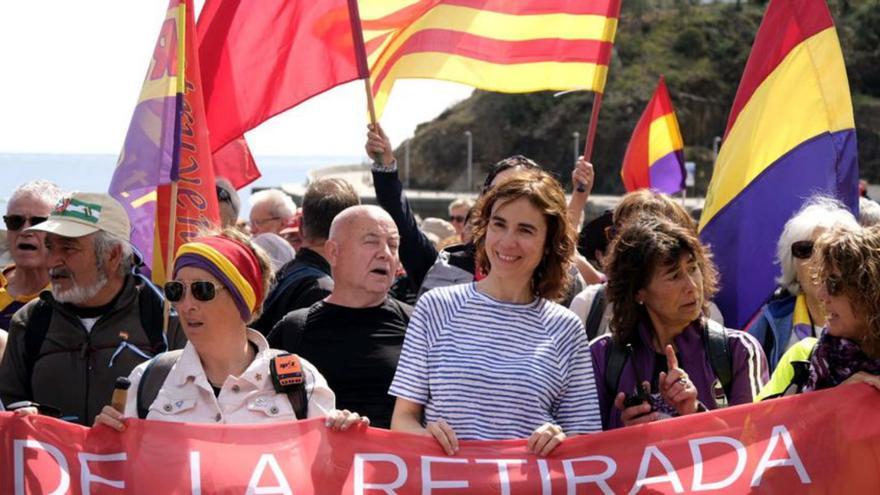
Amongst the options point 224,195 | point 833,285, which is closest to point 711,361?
point 833,285

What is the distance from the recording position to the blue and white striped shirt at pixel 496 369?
4.22m

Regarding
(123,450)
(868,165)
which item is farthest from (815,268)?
(868,165)

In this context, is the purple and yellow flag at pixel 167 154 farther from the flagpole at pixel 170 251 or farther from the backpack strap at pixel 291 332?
the backpack strap at pixel 291 332

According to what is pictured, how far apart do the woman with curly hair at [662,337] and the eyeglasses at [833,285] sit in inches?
16.5

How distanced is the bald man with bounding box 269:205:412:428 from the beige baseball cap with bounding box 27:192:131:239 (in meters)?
0.74

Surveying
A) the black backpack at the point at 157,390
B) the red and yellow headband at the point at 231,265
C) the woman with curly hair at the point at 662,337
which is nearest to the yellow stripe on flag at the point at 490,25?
the woman with curly hair at the point at 662,337

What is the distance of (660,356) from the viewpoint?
462 cm

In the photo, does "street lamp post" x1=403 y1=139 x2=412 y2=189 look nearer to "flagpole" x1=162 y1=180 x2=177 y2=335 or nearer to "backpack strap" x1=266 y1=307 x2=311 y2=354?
"flagpole" x1=162 y1=180 x2=177 y2=335

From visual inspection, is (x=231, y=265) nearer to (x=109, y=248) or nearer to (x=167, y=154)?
(x=109, y=248)

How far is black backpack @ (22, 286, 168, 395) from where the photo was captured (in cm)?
507

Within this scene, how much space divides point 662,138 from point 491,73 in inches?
305

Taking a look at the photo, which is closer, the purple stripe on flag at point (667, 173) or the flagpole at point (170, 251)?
the flagpole at point (170, 251)

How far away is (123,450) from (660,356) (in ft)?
5.69

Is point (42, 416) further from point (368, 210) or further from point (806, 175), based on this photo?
point (806, 175)
